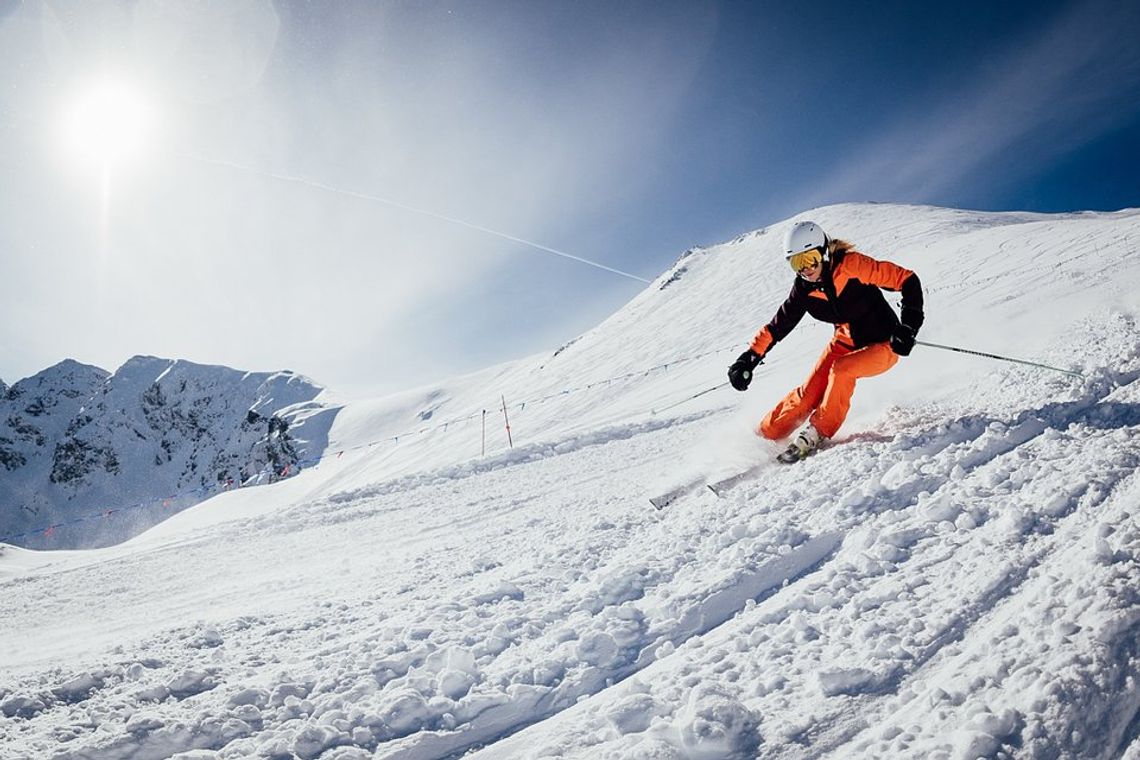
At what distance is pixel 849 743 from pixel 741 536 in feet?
5.85

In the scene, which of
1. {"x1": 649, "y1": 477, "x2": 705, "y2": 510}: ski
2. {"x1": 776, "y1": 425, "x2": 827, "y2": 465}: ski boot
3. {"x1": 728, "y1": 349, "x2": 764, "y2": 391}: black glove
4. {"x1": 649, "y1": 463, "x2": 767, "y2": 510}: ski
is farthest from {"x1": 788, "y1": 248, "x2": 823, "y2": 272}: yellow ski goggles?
{"x1": 649, "y1": 477, "x2": 705, "y2": 510}: ski

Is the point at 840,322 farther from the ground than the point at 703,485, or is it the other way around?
the point at 840,322

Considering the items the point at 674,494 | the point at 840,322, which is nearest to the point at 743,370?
the point at 840,322

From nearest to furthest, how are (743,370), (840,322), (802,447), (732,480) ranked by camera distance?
(732,480) < (802,447) < (840,322) < (743,370)

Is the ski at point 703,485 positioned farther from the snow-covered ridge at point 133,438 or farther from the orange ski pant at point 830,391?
the snow-covered ridge at point 133,438

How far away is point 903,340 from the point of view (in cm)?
522

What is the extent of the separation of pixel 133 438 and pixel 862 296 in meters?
233

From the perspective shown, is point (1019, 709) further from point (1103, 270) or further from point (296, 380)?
point (296, 380)

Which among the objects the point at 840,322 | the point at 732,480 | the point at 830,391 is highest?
the point at 840,322

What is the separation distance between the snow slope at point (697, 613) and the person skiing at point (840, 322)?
405mm

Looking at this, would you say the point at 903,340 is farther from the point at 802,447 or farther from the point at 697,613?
the point at 697,613

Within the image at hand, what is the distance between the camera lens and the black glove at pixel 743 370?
6012 mm

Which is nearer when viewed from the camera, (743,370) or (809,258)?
(809,258)

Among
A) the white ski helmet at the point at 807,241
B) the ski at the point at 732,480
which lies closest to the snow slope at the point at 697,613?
the ski at the point at 732,480
